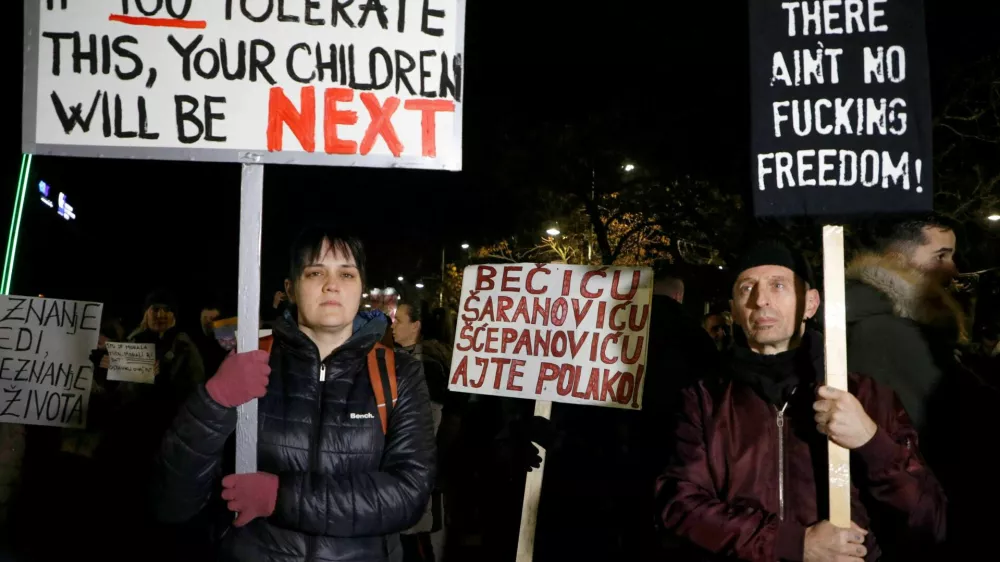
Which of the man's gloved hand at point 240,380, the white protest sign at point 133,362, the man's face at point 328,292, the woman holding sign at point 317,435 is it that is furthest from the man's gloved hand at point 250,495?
the white protest sign at point 133,362

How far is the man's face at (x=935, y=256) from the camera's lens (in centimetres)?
375

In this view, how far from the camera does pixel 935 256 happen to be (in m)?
3.75

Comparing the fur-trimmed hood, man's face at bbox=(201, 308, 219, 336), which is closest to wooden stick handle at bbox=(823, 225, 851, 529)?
the fur-trimmed hood

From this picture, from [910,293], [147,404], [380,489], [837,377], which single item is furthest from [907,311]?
[147,404]

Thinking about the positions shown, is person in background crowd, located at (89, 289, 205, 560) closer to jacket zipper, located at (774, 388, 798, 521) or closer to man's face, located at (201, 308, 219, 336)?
man's face, located at (201, 308, 219, 336)

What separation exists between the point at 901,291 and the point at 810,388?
4.13ft

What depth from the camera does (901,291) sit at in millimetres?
3738

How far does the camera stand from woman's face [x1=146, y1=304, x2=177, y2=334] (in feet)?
23.2

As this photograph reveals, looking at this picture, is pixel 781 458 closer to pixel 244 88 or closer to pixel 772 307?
pixel 772 307

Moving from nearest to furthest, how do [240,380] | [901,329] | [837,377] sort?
[240,380]
[837,377]
[901,329]

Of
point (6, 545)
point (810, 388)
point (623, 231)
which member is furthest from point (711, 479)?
point (623, 231)

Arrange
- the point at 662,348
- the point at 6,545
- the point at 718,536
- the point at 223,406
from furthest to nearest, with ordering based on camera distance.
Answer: the point at 6,545 → the point at 662,348 → the point at 718,536 → the point at 223,406

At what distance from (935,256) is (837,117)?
1.39 metres

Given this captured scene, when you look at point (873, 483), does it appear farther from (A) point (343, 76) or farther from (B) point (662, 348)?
(A) point (343, 76)
